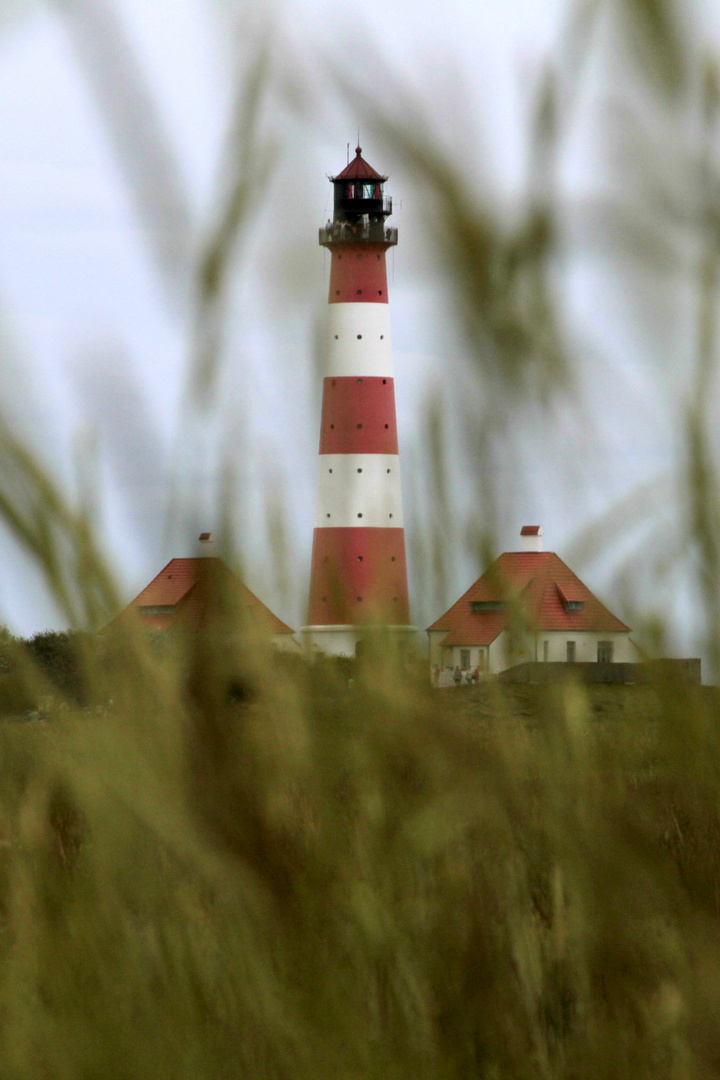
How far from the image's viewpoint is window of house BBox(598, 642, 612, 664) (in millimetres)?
631

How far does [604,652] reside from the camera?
2.20 ft

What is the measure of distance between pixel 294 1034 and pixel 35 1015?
0.63 feet

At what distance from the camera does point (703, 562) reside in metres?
0.57

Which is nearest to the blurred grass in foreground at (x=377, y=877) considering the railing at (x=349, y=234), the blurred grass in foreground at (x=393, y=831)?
the blurred grass in foreground at (x=393, y=831)

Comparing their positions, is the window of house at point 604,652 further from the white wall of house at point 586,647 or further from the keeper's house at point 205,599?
the keeper's house at point 205,599

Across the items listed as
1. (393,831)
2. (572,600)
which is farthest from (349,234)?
(393,831)

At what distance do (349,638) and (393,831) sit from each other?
0.15 metres

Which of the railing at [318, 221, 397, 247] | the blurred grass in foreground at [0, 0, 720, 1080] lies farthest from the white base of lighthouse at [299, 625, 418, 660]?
the railing at [318, 221, 397, 247]

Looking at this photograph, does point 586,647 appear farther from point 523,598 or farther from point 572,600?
point 572,600

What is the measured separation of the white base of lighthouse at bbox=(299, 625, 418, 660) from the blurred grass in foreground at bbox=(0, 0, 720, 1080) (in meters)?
0.02

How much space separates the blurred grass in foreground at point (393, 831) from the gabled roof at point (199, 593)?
0.03ft

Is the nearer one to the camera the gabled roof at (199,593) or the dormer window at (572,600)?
the gabled roof at (199,593)

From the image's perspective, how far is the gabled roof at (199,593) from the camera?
605 mm

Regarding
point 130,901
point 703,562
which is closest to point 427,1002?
point 130,901
